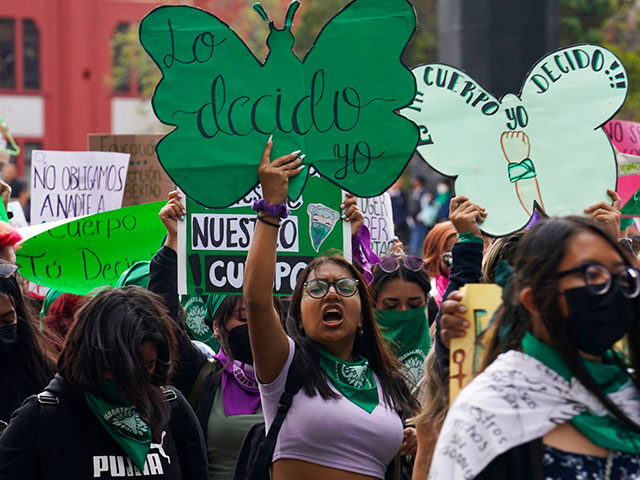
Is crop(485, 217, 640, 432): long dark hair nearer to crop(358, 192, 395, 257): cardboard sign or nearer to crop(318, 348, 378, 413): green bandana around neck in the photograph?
crop(318, 348, 378, 413): green bandana around neck

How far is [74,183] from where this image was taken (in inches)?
275

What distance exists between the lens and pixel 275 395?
3.86 metres

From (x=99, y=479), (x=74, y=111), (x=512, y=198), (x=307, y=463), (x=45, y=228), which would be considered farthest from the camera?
(x=74, y=111)

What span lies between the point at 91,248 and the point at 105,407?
7.97 ft

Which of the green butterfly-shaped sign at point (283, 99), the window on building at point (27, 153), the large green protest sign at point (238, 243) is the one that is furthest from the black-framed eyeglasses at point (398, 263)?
the window on building at point (27, 153)

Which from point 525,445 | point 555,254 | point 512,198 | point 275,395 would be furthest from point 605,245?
point 512,198

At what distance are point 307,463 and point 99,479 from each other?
2.26 ft

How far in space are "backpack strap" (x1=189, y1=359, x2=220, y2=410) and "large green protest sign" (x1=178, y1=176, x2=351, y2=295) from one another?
466mm

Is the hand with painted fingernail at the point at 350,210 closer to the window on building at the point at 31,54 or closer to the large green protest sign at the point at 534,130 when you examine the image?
the large green protest sign at the point at 534,130

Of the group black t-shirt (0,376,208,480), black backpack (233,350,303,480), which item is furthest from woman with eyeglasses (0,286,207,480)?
black backpack (233,350,303,480)

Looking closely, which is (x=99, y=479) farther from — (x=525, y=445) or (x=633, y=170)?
(x=633, y=170)

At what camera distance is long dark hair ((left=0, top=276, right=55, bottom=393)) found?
171 inches

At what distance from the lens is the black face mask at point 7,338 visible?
4266mm

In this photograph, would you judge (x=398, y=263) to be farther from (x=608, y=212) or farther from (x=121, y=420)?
(x=121, y=420)
